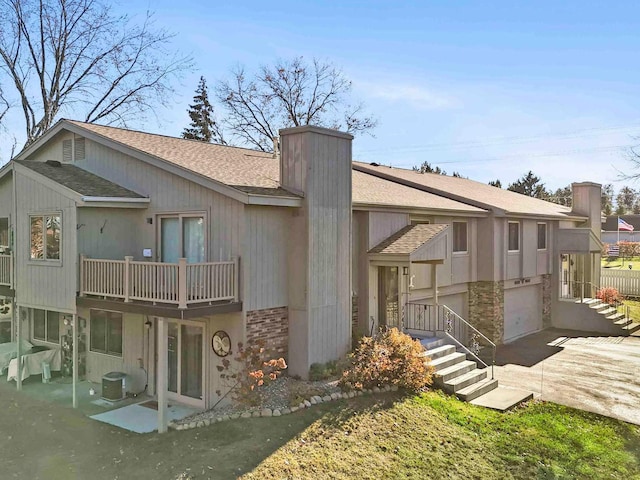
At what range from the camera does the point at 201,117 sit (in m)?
43.7

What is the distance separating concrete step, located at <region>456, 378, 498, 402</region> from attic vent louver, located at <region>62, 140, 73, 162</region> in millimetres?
12616

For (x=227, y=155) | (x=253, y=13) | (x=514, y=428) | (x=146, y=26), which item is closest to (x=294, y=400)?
(x=514, y=428)

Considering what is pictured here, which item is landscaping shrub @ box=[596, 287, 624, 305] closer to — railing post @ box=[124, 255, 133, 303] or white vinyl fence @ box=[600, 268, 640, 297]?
white vinyl fence @ box=[600, 268, 640, 297]

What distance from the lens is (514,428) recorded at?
10977 mm

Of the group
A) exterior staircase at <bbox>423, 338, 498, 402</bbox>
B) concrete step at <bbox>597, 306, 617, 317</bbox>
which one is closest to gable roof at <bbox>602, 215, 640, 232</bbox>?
concrete step at <bbox>597, 306, 617, 317</bbox>

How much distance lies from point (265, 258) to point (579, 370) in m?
10.1

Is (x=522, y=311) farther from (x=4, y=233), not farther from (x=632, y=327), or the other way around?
(x=4, y=233)

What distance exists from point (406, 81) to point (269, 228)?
928 cm

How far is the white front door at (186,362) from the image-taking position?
12.5 meters

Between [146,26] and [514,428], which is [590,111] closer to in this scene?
[514,428]

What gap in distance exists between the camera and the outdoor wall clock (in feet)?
39.0

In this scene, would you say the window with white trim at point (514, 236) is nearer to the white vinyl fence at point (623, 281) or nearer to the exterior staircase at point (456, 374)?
the exterior staircase at point (456, 374)

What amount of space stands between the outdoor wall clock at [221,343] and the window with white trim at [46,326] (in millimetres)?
6390

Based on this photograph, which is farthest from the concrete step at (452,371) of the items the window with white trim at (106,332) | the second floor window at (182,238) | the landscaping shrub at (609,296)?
the landscaping shrub at (609,296)
